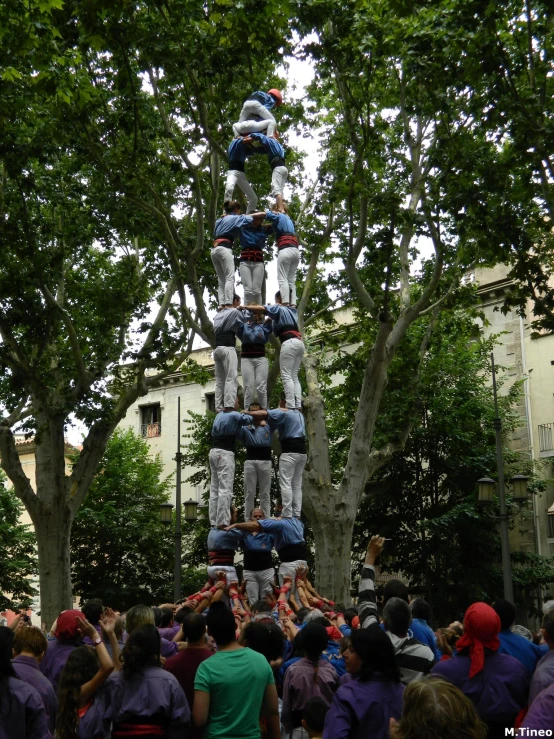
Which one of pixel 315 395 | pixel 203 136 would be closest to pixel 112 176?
pixel 203 136

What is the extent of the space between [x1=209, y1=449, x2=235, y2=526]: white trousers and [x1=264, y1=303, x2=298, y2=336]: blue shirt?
2.18 m

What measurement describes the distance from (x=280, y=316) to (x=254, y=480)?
2.66 m

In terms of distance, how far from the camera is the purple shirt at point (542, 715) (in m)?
3.75

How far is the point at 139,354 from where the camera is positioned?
19984 mm

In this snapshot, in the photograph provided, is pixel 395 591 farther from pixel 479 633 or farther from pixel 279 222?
pixel 279 222

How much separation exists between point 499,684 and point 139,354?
15.3 m

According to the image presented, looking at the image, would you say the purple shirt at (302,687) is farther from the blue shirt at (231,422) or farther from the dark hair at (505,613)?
the blue shirt at (231,422)

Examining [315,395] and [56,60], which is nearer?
[56,60]

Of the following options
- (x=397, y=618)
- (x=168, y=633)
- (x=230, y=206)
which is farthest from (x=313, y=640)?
(x=230, y=206)

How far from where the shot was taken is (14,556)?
102 ft

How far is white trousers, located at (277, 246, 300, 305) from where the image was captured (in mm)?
14238

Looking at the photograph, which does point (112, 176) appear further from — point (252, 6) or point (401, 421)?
point (401, 421)

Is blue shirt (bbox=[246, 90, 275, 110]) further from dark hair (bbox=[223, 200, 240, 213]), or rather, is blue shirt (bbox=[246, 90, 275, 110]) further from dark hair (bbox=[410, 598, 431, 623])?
dark hair (bbox=[410, 598, 431, 623])

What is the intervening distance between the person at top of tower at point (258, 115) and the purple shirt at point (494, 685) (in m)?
11.0
